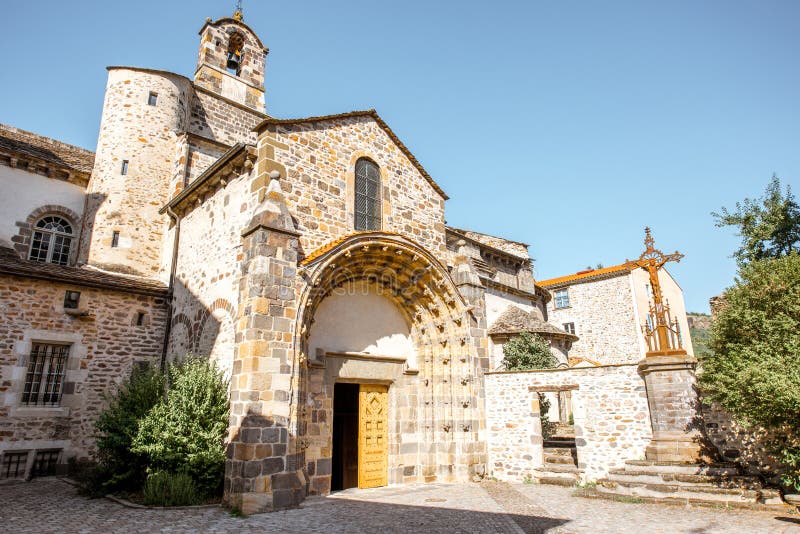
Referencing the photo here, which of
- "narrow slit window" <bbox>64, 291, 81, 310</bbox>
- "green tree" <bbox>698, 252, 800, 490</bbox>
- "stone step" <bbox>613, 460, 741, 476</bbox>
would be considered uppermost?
"narrow slit window" <bbox>64, 291, 81, 310</bbox>

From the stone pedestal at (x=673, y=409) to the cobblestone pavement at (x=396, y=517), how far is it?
1084 millimetres

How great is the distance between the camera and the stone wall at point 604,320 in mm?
26742

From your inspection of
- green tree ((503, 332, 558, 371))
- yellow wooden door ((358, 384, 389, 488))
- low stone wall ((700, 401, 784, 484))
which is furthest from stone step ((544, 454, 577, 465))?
green tree ((503, 332, 558, 371))

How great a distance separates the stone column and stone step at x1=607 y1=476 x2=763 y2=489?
605cm

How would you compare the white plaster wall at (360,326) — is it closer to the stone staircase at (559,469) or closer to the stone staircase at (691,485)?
the stone staircase at (559,469)

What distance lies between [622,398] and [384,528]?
19.0ft

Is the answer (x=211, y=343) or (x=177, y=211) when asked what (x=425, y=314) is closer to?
(x=211, y=343)

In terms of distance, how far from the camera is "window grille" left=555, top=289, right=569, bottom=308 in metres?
29.6

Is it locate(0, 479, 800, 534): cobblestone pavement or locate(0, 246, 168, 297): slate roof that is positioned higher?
locate(0, 246, 168, 297): slate roof

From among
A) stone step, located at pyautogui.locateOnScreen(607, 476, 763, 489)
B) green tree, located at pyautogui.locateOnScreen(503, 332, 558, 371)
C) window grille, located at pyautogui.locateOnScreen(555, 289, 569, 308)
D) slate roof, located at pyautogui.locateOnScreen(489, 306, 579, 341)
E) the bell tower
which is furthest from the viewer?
window grille, located at pyautogui.locateOnScreen(555, 289, 569, 308)

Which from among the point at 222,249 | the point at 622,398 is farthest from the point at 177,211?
the point at 622,398

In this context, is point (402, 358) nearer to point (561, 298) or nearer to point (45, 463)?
point (45, 463)

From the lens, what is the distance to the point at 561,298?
98.0 ft

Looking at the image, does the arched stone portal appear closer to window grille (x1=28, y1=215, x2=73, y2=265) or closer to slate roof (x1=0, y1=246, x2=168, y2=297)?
slate roof (x1=0, y1=246, x2=168, y2=297)
